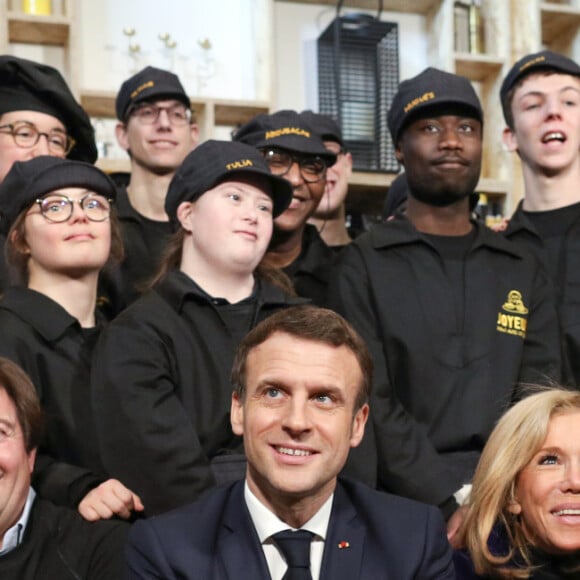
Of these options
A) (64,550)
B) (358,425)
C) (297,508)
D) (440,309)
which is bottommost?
(64,550)

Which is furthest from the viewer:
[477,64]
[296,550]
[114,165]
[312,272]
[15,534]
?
[477,64]

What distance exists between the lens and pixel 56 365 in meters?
2.45

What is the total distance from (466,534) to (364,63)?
281 centimetres

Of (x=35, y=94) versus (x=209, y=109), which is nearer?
(x=35, y=94)

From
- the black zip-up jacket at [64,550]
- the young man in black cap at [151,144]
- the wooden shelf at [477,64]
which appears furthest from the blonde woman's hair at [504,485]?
the wooden shelf at [477,64]

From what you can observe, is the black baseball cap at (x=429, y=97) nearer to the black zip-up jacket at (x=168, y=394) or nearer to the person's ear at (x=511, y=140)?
the person's ear at (x=511, y=140)

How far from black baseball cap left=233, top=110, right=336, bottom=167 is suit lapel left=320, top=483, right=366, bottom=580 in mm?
1348

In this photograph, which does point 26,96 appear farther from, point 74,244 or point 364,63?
point 364,63

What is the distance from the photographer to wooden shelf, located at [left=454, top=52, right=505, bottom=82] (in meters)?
4.83

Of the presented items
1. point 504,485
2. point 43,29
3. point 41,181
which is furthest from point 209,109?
point 504,485

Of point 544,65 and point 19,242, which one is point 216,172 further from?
point 544,65

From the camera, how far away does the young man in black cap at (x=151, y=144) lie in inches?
127

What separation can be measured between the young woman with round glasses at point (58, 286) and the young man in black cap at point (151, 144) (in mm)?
429

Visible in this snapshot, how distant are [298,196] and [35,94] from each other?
2.75 feet
